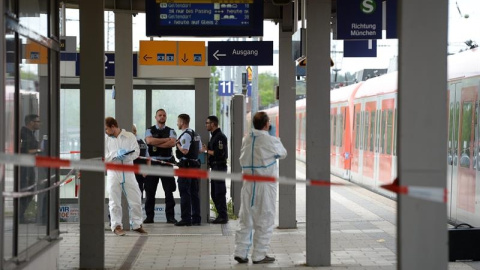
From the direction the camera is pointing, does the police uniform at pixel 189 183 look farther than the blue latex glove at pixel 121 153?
Yes

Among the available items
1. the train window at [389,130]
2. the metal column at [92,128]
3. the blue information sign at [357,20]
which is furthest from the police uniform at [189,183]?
the train window at [389,130]

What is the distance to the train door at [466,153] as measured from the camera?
576 inches

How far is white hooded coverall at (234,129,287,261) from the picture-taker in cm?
1047

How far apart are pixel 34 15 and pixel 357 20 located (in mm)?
6951

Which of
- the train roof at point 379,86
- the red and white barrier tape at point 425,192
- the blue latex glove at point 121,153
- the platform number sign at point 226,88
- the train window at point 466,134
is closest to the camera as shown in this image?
the red and white barrier tape at point 425,192

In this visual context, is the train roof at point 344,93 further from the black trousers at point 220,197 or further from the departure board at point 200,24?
the departure board at point 200,24

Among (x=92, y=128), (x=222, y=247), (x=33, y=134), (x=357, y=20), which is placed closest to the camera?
(x=33, y=134)

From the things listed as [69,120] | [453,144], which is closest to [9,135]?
[69,120]

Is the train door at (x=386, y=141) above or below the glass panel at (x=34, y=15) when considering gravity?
below

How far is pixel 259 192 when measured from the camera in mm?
10469

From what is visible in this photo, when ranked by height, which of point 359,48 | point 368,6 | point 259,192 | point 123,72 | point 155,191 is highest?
point 368,6

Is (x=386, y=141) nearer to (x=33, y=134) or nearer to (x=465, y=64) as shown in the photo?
(x=465, y=64)

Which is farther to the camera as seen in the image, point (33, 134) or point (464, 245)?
point (464, 245)

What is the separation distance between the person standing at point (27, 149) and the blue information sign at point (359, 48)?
955 cm
